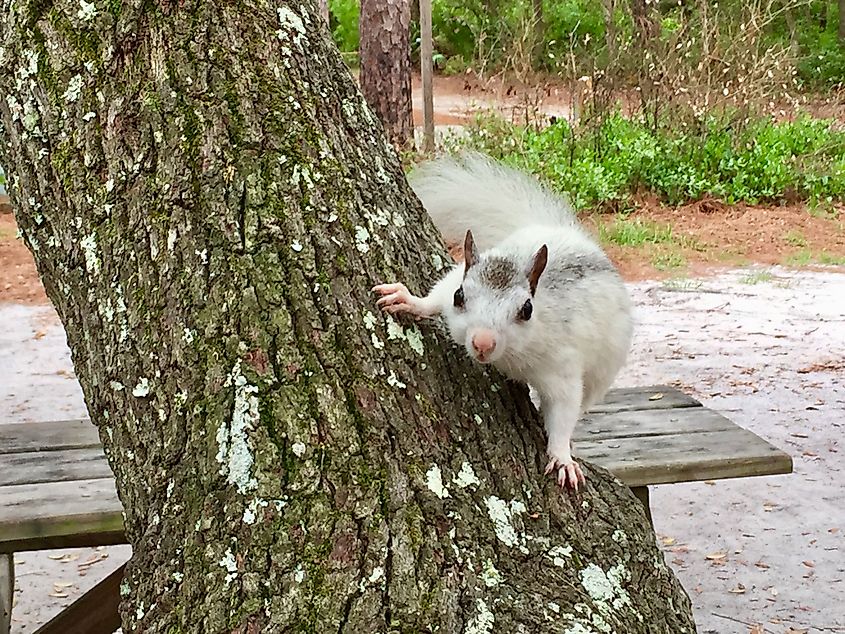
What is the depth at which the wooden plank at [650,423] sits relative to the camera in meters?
2.62

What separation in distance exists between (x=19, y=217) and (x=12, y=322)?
5311 mm

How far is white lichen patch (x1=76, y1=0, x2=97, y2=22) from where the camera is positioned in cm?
151

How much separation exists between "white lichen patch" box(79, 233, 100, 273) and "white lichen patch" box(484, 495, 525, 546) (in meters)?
0.61

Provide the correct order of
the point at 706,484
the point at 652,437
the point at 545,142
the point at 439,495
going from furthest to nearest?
the point at 545,142, the point at 706,484, the point at 652,437, the point at 439,495

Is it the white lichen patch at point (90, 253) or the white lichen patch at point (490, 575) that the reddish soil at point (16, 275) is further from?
the white lichen patch at point (490, 575)

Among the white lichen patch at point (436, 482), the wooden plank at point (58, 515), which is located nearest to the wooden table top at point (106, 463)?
the wooden plank at point (58, 515)

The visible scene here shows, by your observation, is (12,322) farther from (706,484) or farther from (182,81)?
(182,81)

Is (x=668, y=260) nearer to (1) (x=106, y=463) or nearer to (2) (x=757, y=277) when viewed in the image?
(2) (x=757, y=277)

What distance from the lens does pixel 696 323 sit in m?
6.28

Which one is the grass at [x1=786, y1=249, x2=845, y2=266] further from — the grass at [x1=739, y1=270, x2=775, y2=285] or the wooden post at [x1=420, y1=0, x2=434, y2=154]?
the wooden post at [x1=420, y1=0, x2=434, y2=154]

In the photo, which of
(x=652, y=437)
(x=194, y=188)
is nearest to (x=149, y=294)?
(x=194, y=188)

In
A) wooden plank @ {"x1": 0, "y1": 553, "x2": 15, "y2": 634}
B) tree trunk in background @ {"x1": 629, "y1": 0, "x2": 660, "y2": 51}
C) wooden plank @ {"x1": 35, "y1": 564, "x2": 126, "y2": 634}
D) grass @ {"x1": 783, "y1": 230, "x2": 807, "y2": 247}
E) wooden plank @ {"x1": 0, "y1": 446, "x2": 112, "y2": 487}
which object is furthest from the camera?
tree trunk in background @ {"x1": 629, "y1": 0, "x2": 660, "y2": 51}

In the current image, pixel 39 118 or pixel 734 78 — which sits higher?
pixel 39 118

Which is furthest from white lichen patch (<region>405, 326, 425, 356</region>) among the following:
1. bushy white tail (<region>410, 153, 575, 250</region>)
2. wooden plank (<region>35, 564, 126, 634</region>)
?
wooden plank (<region>35, 564, 126, 634</region>)
